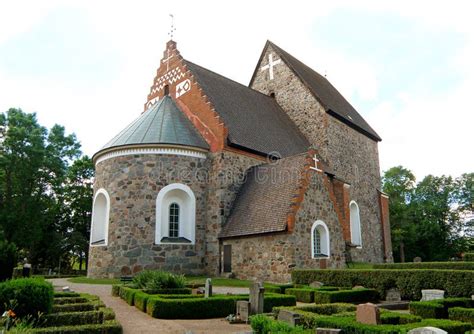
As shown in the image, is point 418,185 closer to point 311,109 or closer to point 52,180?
point 311,109

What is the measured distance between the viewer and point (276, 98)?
26.4m

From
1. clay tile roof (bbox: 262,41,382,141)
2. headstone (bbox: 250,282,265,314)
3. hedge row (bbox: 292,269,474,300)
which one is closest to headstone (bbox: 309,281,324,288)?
hedge row (bbox: 292,269,474,300)

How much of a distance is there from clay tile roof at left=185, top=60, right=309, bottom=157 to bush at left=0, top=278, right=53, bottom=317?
11517 millimetres

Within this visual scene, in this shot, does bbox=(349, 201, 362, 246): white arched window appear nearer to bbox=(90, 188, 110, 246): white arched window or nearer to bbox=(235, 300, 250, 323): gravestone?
bbox=(90, 188, 110, 246): white arched window

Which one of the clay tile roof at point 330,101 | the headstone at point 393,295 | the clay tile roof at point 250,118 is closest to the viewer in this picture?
the headstone at point 393,295

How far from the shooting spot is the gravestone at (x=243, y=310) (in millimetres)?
8523

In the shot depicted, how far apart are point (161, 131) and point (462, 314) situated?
1343 cm

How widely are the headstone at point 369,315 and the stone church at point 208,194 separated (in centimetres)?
795

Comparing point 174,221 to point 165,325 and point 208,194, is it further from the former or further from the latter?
point 165,325

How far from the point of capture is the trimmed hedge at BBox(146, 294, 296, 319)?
Answer: 8.52 metres

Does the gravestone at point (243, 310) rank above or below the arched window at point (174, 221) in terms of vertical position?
below

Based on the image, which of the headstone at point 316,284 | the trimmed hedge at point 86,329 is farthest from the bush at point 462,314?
the trimmed hedge at point 86,329

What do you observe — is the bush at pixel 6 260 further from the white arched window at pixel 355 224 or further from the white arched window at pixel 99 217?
the white arched window at pixel 355 224

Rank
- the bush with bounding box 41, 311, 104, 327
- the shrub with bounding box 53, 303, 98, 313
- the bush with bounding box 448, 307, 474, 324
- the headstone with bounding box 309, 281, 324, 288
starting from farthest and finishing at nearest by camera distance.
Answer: the headstone with bounding box 309, 281, 324, 288, the shrub with bounding box 53, 303, 98, 313, the bush with bounding box 448, 307, 474, 324, the bush with bounding box 41, 311, 104, 327
